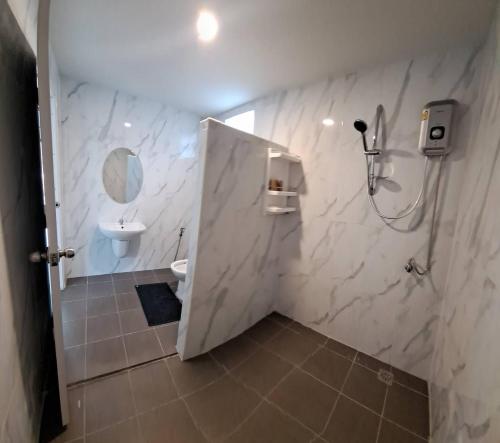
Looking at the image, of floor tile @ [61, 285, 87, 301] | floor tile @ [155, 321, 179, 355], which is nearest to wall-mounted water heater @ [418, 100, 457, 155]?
floor tile @ [155, 321, 179, 355]

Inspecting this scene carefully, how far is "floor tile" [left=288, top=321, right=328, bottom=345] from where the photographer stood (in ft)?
7.00

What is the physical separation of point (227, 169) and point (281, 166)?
2.57 ft

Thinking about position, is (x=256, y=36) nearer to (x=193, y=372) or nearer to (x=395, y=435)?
(x=193, y=372)

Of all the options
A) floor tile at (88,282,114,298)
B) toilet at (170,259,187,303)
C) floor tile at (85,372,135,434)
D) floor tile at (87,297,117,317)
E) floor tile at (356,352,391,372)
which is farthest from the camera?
floor tile at (88,282,114,298)

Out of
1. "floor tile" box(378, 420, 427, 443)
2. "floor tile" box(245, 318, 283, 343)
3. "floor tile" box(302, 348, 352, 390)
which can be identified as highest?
"floor tile" box(245, 318, 283, 343)

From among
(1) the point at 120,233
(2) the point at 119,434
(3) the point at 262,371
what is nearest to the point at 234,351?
(3) the point at 262,371

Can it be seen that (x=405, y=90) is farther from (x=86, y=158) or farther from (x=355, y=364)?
(x=86, y=158)

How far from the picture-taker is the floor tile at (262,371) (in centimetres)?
160

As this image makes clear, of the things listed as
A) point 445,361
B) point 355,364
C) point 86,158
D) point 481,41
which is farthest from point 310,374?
point 86,158

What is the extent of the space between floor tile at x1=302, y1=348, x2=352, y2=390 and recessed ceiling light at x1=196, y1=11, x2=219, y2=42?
2.59m

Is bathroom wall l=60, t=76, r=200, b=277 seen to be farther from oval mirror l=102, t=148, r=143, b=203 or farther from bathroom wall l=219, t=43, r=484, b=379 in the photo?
bathroom wall l=219, t=43, r=484, b=379

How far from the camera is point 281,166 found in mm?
2260

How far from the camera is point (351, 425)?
1371 mm

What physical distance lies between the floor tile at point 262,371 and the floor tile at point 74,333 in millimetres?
1299
